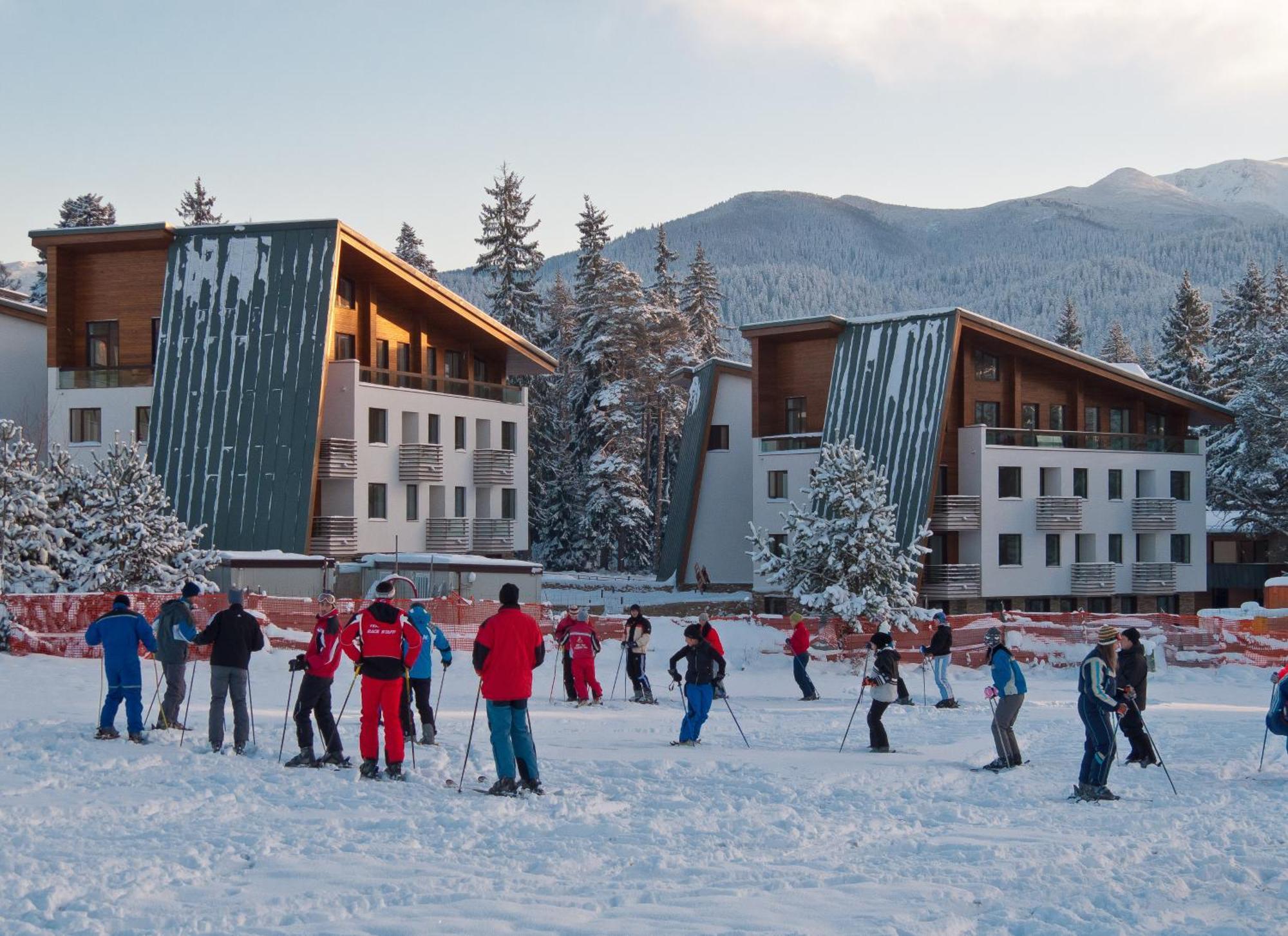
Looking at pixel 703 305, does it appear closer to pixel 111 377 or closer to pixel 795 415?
pixel 795 415

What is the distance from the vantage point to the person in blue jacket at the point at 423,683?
15234 mm

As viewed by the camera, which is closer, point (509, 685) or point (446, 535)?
point (509, 685)

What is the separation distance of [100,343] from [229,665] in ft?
108

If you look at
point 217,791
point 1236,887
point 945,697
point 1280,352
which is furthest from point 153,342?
point 1280,352

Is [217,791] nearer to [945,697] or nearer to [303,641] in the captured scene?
[945,697]

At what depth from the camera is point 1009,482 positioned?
48.4m

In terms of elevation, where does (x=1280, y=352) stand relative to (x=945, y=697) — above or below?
above

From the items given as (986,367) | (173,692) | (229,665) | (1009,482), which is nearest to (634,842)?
(229,665)

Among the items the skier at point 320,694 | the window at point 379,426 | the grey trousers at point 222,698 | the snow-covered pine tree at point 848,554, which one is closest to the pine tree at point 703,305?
the window at point 379,426

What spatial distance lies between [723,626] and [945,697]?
36.9 ft

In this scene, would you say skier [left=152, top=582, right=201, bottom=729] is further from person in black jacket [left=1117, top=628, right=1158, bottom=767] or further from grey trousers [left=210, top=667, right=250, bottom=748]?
person in black jacket [left=1117, top=628, right=1158, bottom=767]

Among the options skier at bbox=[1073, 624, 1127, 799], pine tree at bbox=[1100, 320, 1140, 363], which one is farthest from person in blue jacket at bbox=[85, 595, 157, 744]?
pine tree at bbox=[1100, 320, 1140, 363]

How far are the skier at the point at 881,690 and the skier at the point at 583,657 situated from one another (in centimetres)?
544

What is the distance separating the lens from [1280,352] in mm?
59188
